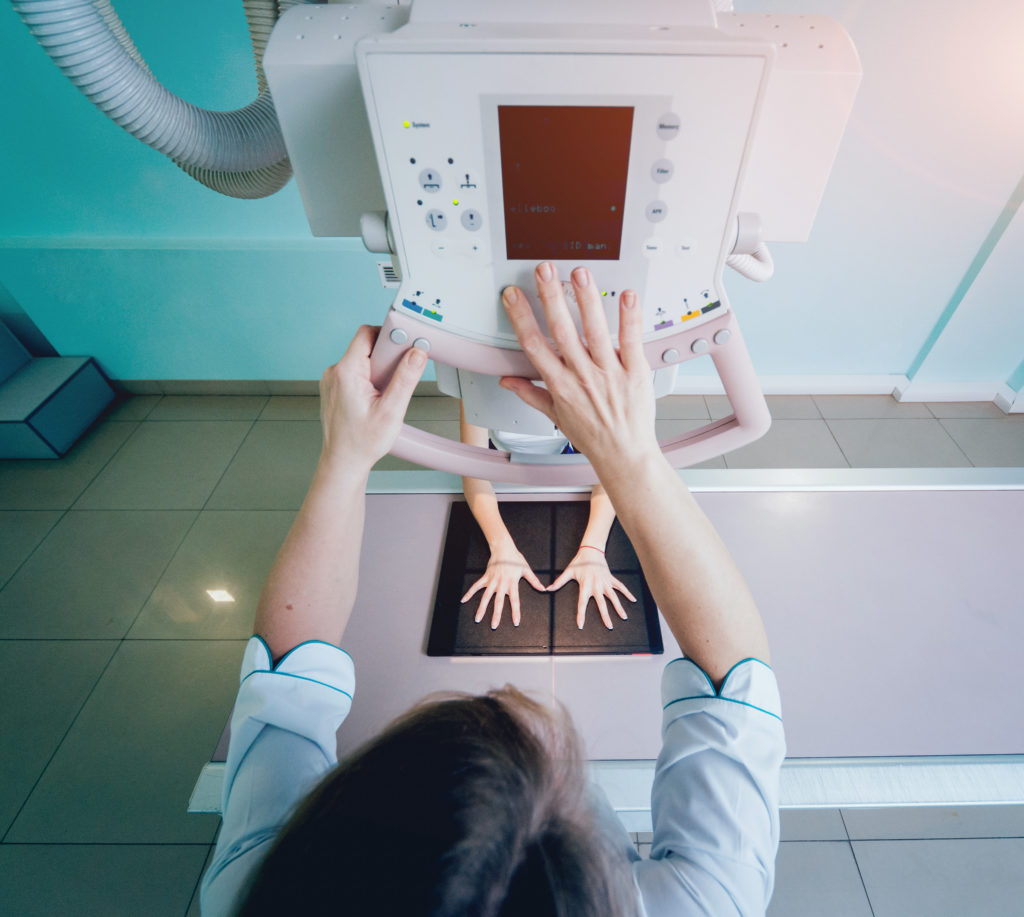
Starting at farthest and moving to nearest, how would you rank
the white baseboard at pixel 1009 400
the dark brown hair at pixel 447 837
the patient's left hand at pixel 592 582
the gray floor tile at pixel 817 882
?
1. the white baseboard at pixel 1009 400
2. the gray floor tile at pixel 817 882
3. the patient's left hand at pixel 592 582
4. the dark brown hair at pixel 447 837

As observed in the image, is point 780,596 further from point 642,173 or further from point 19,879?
point 19,879

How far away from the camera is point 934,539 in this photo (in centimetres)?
Result: 105

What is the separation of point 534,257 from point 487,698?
0.43m

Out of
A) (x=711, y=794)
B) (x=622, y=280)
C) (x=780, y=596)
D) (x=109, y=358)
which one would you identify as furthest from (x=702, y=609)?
(x=109, y=358)

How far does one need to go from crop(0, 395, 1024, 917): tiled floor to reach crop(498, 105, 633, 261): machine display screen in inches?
61.7

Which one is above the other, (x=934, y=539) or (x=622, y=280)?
(x=622, y=280)

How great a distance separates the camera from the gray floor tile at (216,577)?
72.1 inches

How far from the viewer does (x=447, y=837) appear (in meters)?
0.35

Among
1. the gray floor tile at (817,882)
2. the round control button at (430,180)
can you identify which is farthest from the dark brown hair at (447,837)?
the gray floor tile at (817,882)

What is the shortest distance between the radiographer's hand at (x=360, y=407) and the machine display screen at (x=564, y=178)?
0.18 m

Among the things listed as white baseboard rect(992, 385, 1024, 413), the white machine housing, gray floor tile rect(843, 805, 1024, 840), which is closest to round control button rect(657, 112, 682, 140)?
the white machine housing

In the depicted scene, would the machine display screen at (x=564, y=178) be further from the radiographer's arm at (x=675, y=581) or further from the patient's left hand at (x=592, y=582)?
the patient's left hand at (x=592, y=582)

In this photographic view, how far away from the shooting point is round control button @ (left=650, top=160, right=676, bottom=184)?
0.52 metres

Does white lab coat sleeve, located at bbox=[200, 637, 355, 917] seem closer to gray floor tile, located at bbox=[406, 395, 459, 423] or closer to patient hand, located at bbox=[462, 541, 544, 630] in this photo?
patient hand, located at bbox=[462, 541, 544, 630]
